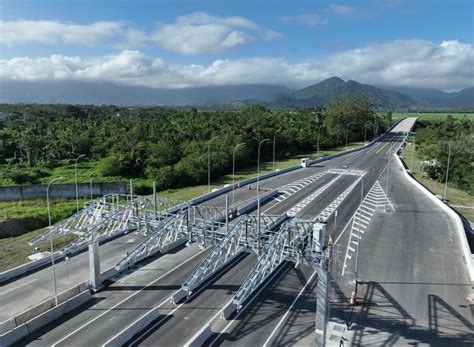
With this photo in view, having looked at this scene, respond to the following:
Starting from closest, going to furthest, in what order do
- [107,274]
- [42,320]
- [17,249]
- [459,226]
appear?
[42,320] → [107,274] → [17,249] → [459,226]

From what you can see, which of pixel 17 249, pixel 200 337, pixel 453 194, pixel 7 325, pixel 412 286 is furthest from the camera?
pixel 453 194

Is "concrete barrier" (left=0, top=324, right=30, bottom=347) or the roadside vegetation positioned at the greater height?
the roadside vegetation

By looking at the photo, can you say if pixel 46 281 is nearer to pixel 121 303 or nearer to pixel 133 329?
pixel 121 303

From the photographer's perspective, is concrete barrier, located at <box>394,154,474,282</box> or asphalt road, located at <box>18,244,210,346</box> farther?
concrete barrier, located at <box>394,154,474,282</box>

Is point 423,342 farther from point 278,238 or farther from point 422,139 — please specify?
point 422,139

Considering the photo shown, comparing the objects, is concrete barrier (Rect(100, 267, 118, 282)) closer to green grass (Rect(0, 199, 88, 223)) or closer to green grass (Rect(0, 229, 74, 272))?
green grass (Rect(0, 229, 74, 272))

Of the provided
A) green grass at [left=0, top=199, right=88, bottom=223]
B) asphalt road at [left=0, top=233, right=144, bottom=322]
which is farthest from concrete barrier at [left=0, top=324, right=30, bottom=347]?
green grass at [left=0, top=199, right=88, bottom=223]

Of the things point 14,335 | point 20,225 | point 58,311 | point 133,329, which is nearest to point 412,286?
point 133,329
